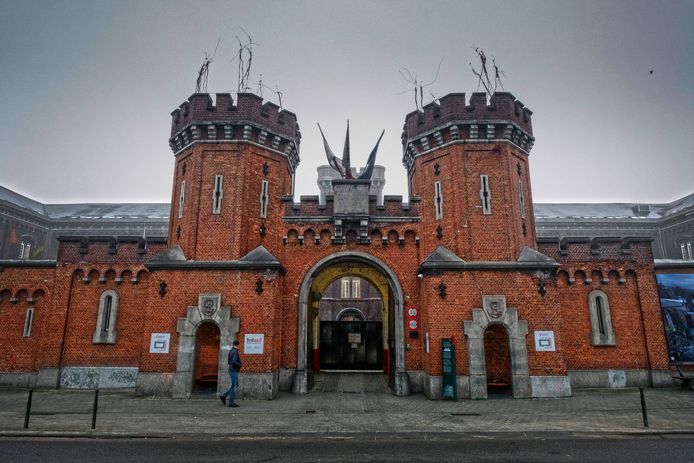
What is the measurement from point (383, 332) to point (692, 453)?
15246 millimetres

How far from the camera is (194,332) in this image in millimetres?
15516

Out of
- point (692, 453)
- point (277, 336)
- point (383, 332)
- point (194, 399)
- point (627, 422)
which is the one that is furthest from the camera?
point (383, 332)

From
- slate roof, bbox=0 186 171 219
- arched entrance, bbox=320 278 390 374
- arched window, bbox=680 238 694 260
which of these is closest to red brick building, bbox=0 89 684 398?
arched entrance, bbox=320 278 390 374

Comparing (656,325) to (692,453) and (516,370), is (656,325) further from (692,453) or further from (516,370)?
(692,453)

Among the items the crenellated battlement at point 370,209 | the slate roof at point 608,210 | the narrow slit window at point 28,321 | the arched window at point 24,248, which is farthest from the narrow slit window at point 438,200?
the arched window at point 24,248

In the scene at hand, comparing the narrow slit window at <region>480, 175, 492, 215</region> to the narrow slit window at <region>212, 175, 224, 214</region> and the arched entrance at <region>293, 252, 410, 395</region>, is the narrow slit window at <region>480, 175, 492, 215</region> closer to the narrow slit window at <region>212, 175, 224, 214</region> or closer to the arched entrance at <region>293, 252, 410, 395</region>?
the arched entrance at <region>293, 252, 410, 395</region>

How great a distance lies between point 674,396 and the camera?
1484 cm

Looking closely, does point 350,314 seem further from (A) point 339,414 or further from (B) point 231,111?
(A) point 339,414

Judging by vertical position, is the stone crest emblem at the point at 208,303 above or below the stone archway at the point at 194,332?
above

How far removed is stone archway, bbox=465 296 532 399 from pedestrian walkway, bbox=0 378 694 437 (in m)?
0.55

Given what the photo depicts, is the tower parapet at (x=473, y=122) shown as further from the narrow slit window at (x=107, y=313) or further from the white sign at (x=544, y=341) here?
the narrow slit window at (x=107, y=313)

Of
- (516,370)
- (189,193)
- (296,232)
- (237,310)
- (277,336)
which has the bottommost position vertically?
(516,370)

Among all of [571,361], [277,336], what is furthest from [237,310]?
[571,361]

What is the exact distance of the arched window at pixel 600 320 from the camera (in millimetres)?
17344
